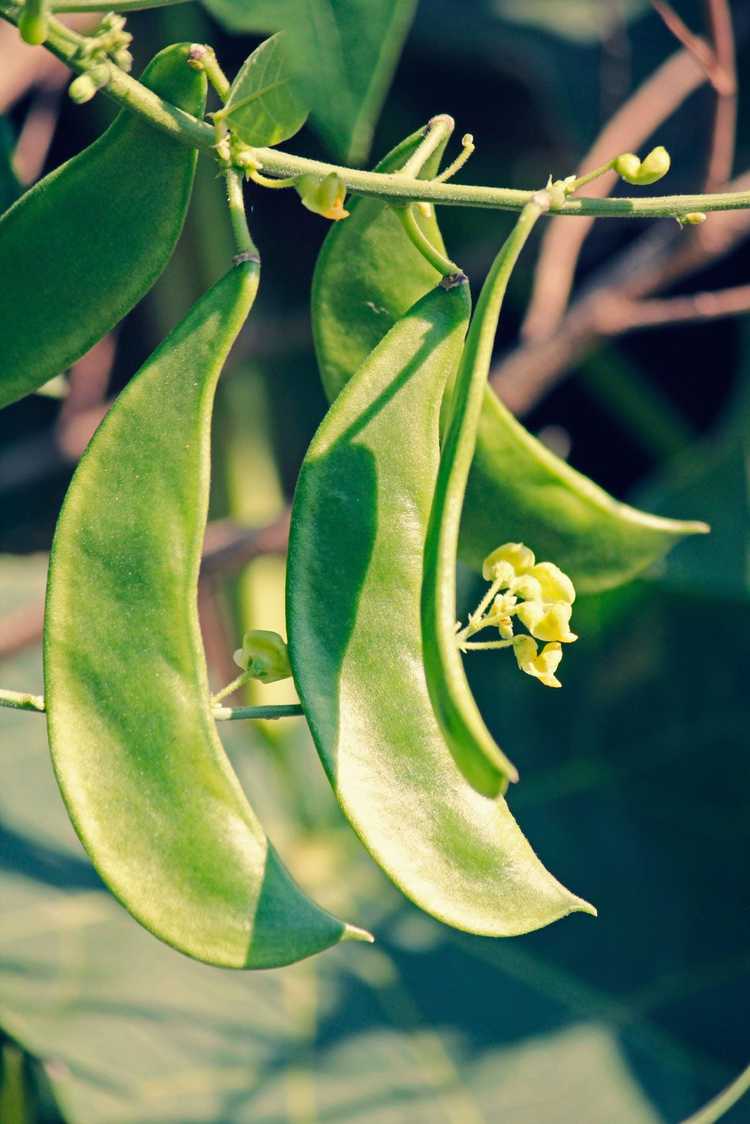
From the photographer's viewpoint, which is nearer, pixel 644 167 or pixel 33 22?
pixel 33 22

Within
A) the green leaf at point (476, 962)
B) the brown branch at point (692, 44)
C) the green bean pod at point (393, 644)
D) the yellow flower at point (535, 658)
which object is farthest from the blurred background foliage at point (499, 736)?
the yellow flower at point (535, 658)

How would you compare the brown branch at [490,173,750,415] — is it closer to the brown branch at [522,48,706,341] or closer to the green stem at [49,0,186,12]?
the brown branch at [522,48,706,341]

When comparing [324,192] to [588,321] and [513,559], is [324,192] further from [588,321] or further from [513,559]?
[588,321]

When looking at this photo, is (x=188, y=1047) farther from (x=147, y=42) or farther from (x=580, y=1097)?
(x=147, y=42)

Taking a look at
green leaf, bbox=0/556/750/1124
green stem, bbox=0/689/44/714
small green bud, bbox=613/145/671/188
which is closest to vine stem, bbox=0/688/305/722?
green stem, bbox=0/689/44/714

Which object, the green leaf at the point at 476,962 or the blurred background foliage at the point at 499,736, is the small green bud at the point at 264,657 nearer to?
the blurred background foliage at the point at 499,736

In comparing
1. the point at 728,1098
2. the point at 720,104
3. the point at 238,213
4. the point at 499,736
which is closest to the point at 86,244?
the point at 238,213

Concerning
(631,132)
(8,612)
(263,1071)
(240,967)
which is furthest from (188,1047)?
(631,132)
